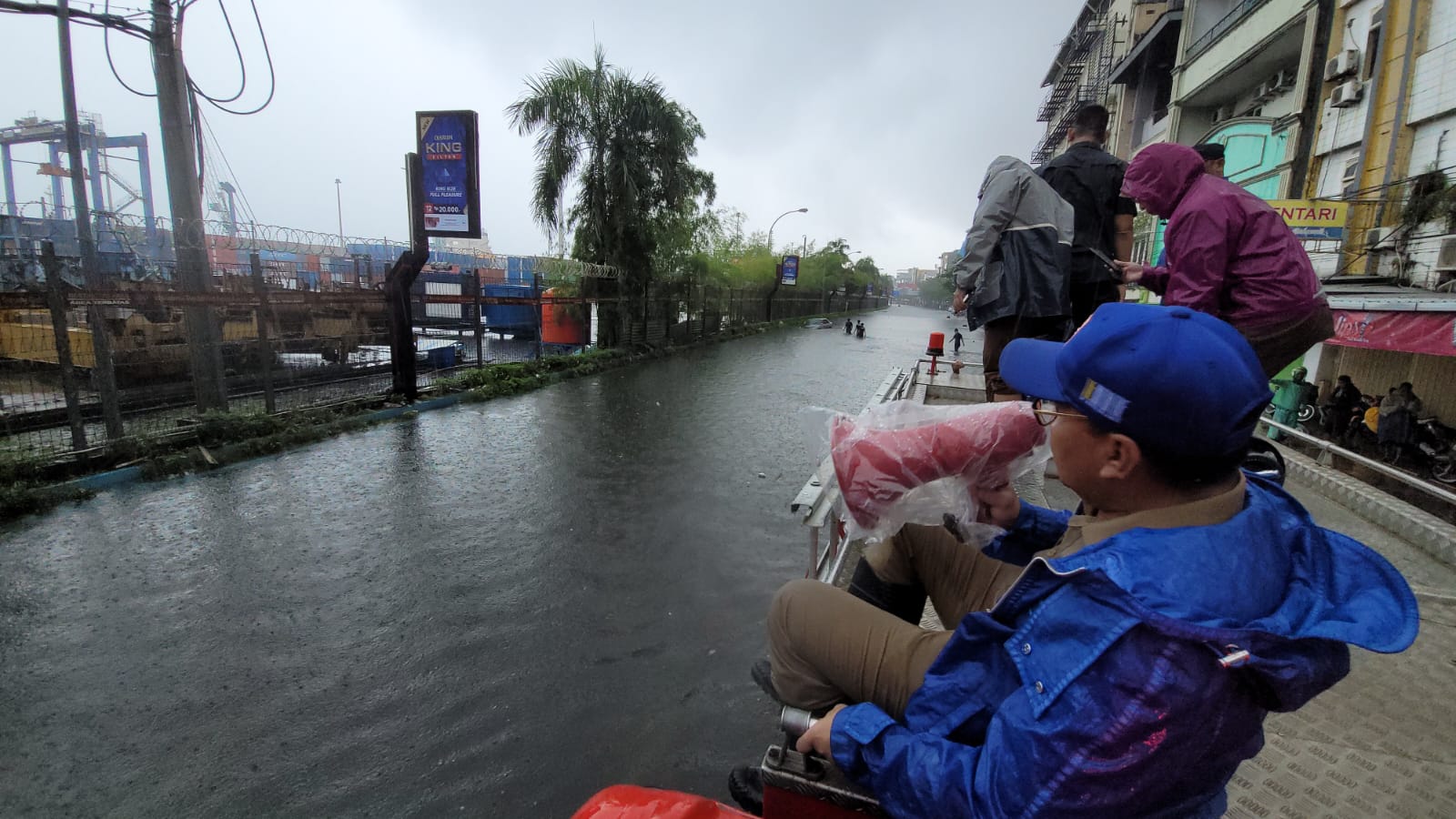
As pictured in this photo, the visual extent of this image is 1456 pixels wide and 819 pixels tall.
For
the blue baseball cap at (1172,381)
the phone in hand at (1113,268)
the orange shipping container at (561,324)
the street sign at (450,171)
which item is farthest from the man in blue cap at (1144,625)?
the orange shipping container at (561,324)

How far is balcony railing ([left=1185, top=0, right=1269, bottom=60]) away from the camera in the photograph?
17359mm

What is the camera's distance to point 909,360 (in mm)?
17672

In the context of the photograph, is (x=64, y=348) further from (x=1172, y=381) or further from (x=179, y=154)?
Result: (x=1172, y=381)

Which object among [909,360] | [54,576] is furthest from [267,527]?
[909,360]

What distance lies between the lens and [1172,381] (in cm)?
98

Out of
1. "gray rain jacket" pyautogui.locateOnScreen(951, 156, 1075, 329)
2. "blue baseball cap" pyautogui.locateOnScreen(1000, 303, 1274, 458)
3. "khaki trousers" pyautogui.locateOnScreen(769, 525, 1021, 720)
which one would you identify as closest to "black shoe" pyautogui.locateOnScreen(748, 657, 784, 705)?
"khaki trousers" pyautogui.locateOnScreen(769, 525, 1021, 720)

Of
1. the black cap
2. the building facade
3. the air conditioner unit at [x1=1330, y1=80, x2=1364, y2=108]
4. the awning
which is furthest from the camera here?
the awning

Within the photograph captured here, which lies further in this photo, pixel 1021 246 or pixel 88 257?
pixel 88 257

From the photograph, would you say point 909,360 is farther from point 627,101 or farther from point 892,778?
point 892,778

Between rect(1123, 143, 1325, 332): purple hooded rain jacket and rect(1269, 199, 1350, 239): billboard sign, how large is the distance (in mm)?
12439

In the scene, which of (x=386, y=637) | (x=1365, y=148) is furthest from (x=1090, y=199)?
(x=1365, y=148)

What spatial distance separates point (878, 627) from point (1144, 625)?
2.06 feet

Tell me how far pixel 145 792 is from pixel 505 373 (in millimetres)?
8818

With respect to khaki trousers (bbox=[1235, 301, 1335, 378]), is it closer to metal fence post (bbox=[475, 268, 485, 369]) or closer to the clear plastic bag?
the clear plastic bag
